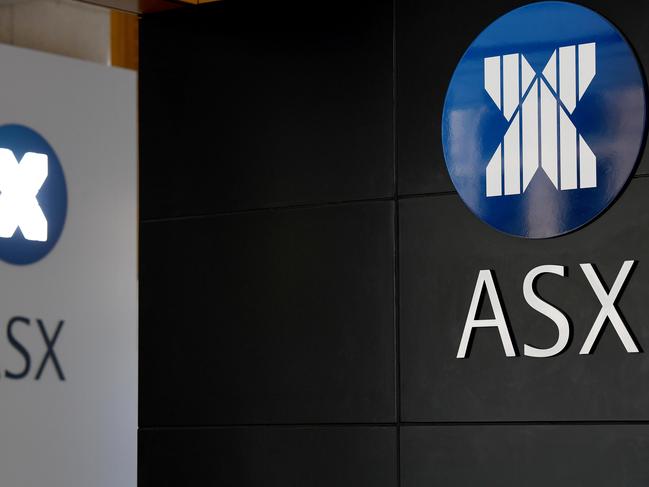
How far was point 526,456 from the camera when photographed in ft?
12.2

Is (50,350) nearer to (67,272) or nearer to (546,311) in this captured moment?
(67,272)

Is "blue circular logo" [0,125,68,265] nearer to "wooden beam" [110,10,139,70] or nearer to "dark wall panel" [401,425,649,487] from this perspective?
"wooden beam" [110,10,139,70]

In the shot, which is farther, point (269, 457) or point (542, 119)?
point (269, 457)

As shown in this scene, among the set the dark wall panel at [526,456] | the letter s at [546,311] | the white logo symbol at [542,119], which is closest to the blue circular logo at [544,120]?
the white logo symbol at [542,119]

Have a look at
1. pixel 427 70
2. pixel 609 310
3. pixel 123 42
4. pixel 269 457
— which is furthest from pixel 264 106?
pixel 123 42

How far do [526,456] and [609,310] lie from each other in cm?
50

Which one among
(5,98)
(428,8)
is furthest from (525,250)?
(5,98)

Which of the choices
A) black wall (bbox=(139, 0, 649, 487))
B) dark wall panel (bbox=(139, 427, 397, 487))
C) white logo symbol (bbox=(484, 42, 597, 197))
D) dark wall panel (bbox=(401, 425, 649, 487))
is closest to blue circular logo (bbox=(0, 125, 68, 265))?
black wall (bbox=(139, 0, 649, 487))

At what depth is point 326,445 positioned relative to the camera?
4148 mm

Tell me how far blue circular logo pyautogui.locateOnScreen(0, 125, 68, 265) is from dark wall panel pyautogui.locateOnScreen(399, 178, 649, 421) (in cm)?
315

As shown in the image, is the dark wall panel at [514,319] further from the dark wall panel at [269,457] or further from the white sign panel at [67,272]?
the white sign panel at [67,272]

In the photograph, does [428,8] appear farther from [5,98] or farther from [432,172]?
[5,98]

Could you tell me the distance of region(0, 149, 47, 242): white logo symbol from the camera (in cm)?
659

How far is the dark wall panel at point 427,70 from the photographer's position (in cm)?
396
